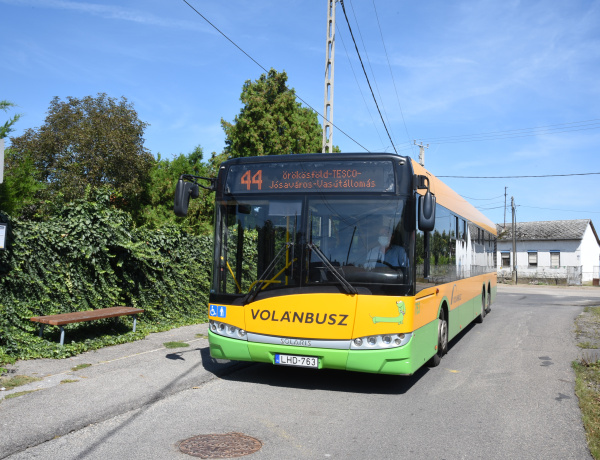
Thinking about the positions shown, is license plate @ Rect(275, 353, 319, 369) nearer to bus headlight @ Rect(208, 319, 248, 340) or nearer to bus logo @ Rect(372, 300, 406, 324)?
bus headlight @ Rect(208, 319, 248, 340)

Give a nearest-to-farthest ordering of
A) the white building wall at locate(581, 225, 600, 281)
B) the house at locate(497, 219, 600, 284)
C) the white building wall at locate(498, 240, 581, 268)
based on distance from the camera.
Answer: the house at locate(497, 219, 600, 284), the white building wall at locate(498, 240, 581, 268), the white building wall at locate(581, 225, 600, 281)

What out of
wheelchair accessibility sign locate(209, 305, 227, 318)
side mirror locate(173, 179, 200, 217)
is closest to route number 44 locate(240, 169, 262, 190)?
side mirror locate(173, 179, 200, 217)

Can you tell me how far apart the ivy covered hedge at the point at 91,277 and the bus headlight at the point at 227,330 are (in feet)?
8.22

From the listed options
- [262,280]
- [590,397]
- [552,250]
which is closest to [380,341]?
[262,280]

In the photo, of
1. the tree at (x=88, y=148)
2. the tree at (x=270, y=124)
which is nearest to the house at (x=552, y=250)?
the tree at (x=270, y=124)

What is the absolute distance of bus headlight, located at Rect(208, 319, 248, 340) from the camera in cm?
707

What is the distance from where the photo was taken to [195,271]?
43.3ft

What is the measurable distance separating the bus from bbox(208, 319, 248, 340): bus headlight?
0.01 m

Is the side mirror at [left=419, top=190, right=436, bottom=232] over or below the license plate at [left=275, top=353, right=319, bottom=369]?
over

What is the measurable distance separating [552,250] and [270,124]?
42.3 m

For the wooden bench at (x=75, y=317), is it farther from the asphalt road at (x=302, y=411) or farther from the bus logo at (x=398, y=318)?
the bus logo at (x=398, y=318)

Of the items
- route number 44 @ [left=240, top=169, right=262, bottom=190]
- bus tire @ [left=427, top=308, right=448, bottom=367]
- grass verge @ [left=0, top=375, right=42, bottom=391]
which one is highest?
route number 44 @ [left=240, top=169, right=262, bottom=190]

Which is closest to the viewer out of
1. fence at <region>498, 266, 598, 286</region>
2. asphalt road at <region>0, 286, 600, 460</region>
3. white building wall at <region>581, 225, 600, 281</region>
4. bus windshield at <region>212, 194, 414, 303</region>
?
asphalt road at <region>0, 286, 600, 460</region>

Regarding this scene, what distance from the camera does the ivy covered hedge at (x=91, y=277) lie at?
8.31 meters
